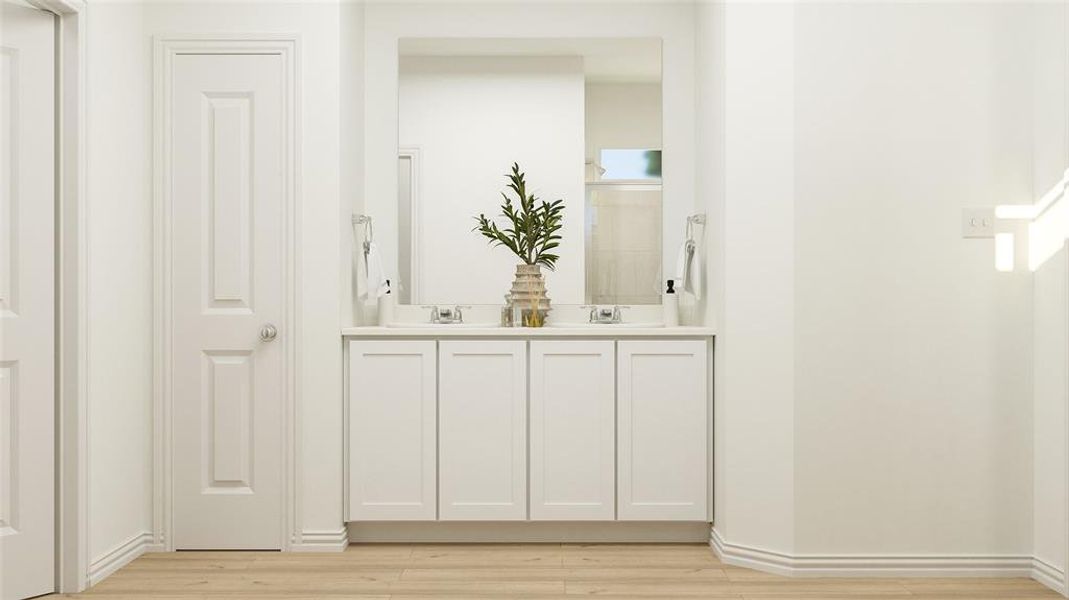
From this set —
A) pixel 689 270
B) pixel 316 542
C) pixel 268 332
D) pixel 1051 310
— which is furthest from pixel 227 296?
pixel 1051 310

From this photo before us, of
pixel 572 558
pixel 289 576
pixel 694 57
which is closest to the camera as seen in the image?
pixel 289 576

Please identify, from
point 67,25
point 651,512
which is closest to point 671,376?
point 651,512

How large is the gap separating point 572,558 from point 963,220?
1.75 meters

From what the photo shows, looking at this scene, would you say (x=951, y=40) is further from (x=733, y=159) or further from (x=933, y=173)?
(x=733, y=159)

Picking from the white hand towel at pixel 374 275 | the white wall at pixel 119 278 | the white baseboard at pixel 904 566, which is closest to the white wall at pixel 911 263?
the white baseboard at pixel 904 566

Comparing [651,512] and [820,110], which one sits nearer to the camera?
[820,110]

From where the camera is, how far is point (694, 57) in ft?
11.6

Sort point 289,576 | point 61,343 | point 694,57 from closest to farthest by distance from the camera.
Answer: point 61,343, point 289,576, point 694,57

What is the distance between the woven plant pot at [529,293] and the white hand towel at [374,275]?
20.7 inches

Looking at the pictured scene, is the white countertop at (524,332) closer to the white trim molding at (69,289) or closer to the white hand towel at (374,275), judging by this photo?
the white hand towel at (374,275)

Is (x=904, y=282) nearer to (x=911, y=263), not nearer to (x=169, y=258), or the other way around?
(x=911, y=263)

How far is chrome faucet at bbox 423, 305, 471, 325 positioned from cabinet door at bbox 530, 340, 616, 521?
0.54 meters

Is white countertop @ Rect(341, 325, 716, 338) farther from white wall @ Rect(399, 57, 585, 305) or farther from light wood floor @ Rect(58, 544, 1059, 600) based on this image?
light wood floor @ Rect(58, 544, 1059, 600)

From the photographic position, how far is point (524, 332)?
10.1 ft
